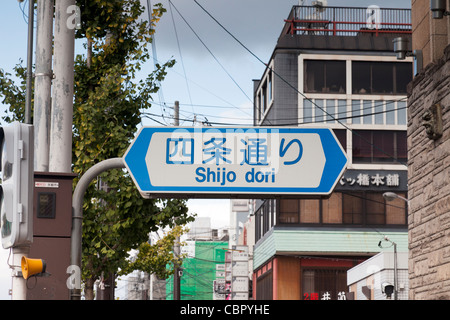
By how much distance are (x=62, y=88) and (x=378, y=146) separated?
44.0m

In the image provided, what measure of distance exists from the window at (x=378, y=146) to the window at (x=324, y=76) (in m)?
3.46

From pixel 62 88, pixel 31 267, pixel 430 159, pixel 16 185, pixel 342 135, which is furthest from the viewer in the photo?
pixel 342 135

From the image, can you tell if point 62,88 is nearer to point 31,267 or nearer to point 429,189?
point 31,267

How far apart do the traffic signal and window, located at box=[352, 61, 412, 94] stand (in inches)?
1894

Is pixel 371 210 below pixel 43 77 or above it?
above

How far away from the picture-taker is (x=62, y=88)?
986cm

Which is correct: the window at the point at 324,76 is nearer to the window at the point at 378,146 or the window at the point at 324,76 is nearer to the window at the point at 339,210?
the window at the point at 378,146

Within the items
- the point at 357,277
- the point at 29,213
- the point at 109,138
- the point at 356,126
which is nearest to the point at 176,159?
the point at 29,213

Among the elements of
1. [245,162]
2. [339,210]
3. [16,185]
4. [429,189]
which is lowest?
[16,185]

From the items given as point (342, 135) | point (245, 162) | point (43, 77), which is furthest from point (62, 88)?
point (342, 135)

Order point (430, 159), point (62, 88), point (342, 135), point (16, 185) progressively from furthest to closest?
point (342, 135) → point (430, 159) → point (62, 88) → point (16, 185)

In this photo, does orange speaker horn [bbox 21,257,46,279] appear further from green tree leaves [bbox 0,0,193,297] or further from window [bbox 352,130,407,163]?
window [bbox 352,130,407,163]

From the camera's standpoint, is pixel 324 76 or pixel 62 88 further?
pixel 324 76
